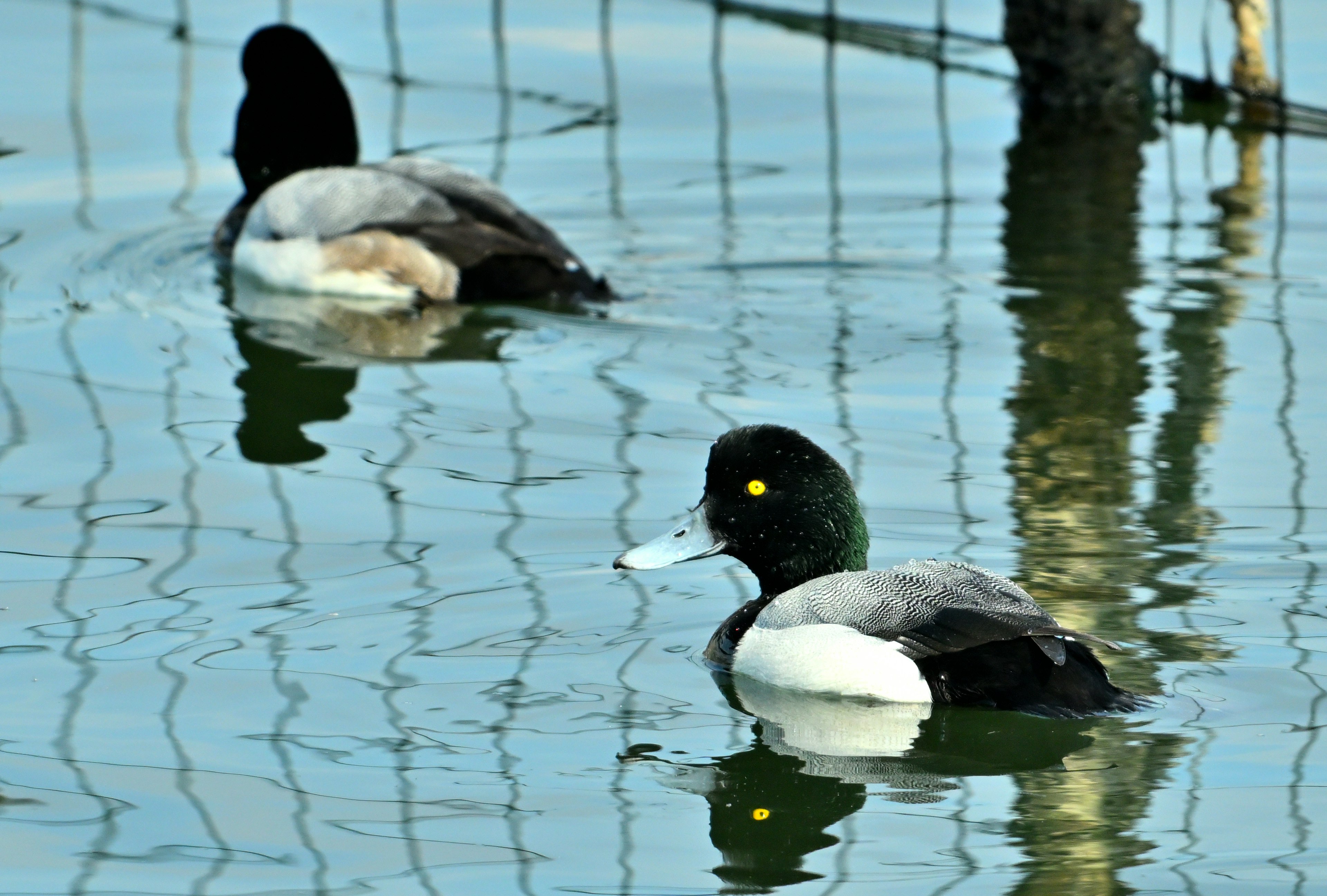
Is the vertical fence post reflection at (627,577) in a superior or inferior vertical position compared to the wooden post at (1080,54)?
inferior

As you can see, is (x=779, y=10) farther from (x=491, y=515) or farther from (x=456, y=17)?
(x=491, y=515)

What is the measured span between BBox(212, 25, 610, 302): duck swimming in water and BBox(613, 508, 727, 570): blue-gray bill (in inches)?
151

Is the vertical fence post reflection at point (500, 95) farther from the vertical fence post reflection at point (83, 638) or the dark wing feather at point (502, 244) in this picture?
the vertical fence post reflection at point (83, 638)

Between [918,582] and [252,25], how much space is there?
1081cm

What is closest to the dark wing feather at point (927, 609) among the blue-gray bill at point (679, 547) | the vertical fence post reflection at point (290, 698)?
the blue-gray bill at point (679, 547)

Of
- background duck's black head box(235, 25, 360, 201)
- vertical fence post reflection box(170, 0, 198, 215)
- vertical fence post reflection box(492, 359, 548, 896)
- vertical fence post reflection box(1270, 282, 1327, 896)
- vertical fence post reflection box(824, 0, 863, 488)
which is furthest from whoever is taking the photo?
vertical fence post reflection box(170, 0, 198, 215)

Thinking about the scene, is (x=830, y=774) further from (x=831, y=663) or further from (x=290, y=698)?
(x=290, y=698)

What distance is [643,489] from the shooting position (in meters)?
7.44

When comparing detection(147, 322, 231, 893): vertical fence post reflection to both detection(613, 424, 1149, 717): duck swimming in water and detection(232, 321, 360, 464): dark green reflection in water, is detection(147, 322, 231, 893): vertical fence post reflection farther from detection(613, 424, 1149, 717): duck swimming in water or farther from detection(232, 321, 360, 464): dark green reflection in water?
detection(613, 424, 1149, 717): duck swimming in water

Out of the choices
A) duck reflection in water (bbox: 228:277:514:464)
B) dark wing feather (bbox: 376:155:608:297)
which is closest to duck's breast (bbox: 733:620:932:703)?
duck reflection in water (bbox: 228:277:514:464)

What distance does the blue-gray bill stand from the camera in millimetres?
5996

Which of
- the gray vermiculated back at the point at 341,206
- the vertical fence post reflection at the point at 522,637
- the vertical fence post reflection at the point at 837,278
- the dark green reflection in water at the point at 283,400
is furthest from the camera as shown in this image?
the gray vermiculated back at the point at 341,206

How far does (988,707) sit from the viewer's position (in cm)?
548

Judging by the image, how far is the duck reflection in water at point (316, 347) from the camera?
842cm
